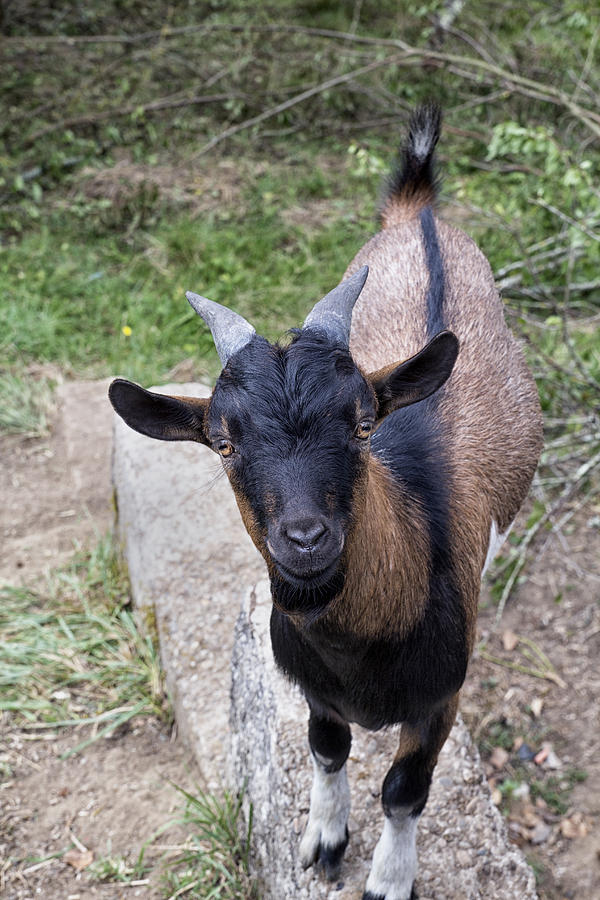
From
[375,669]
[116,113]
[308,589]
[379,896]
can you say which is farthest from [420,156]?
[116,113]

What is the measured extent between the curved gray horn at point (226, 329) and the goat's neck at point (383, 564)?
1.44 feet

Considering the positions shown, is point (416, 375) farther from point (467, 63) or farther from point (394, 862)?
point (467, 63)

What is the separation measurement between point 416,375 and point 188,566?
7.57 feet

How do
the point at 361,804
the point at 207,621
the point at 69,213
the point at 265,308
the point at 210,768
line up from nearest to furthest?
1. the point at 361,804
2. the point at 210,768
3. the point at 207,621
4. the point at 265,308
5. the point at 69,213

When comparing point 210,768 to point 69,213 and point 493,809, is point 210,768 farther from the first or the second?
point 69,213

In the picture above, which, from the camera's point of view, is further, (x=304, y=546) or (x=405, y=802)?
(x=405, y=802)

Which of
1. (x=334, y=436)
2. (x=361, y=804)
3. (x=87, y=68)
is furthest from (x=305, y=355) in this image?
(x=87, y=68)

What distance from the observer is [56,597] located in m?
4.46

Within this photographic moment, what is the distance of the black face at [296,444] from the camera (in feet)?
6.04

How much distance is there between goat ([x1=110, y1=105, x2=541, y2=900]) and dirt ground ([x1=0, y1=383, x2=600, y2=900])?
1093 millimetres

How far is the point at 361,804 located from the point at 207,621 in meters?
1.24

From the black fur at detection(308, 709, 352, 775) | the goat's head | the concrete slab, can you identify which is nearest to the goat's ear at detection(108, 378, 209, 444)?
the goat's head

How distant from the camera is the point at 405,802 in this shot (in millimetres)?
2590

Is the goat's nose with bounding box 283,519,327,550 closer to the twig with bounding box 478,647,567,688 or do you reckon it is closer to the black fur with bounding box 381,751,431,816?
the black fur with bounding box 381,751,431,816
